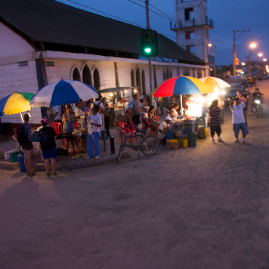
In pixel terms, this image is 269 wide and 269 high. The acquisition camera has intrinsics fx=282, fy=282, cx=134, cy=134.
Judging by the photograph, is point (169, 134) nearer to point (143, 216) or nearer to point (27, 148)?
point (27, 148)

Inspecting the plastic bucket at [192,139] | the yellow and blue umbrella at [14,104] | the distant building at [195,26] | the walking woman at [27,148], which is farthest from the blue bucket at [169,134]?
the distant building at [195,26]

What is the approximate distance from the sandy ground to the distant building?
40.1 m

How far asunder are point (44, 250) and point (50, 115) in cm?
1049

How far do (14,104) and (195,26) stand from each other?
40.8 m

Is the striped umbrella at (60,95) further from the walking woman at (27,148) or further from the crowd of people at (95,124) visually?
the walking woman at (27,148)

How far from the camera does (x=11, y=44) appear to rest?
13938 millimetres

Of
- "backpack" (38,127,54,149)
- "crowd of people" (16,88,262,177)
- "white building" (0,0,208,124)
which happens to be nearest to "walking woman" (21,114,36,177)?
"crowd of people" (16,88,262,177)

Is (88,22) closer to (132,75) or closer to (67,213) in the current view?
(132,75)

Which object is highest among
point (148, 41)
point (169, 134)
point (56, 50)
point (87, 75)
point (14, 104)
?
point (56, 50)

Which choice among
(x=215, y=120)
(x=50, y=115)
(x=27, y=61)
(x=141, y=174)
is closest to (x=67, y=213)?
(x=141, y=174)

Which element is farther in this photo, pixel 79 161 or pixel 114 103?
pixel 114 103

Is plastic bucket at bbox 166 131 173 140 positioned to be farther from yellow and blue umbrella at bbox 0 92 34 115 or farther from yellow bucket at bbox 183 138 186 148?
yellow and blue umbrella at bbox 0 92 34 115

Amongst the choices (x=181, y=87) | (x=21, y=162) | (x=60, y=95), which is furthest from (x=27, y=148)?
(x=181, y=87)

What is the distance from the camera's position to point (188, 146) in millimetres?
10523
